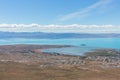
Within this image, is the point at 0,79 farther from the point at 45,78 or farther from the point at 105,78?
the point at 105,78

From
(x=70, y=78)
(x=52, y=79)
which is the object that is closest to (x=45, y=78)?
(x=52, y=79)

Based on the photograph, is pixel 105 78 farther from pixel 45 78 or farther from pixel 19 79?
pixel 19 79

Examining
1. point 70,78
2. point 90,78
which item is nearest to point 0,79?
point 70,78

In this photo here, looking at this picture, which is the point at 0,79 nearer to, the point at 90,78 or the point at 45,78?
the point at 45,78

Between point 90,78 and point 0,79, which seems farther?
point 90,78

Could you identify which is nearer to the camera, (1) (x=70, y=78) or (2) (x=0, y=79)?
(2) (x=0, y=79)

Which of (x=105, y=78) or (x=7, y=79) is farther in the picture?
(x=105, y=78)

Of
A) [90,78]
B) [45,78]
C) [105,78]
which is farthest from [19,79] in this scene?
[105,78]
